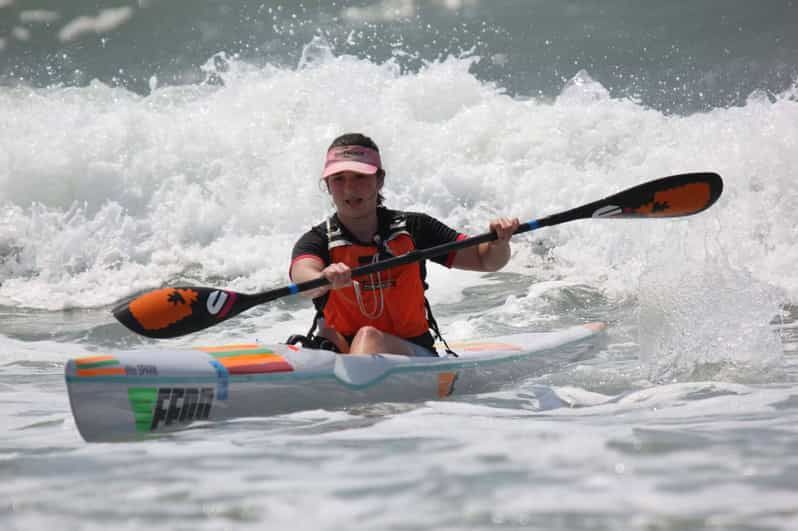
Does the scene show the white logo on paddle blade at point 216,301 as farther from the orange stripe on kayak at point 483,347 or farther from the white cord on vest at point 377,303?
the orange stripe on kayak at point 483,347

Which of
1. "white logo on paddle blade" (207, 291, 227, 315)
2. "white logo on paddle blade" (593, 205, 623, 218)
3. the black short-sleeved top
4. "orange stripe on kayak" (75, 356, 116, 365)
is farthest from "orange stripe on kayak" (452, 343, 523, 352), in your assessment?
"orange stripe on kayak" (75, 356, 116, 365)

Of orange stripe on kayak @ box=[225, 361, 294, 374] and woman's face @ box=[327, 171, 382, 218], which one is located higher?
woman's face @ box=[327, 171, 382, 218]

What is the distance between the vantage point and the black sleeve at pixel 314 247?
11.8 feet

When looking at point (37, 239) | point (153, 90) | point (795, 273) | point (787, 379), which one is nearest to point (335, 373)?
point (787, 379)

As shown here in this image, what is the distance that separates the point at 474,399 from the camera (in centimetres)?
352

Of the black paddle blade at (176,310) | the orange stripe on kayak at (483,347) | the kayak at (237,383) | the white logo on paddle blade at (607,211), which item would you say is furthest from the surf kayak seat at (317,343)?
the white logo on paddle blade at (607,211)

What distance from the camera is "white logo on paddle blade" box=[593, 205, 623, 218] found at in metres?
4.08

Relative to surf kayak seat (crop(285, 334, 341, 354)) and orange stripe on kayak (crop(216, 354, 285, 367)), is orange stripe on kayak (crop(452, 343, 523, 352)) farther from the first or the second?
orange stripe on kayak (crop(216, 354, 285, 367))

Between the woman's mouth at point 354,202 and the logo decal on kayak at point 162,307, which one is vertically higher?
the woman's mouth at point 354,202

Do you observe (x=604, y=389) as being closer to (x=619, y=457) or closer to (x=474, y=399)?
(x=474, y=399)

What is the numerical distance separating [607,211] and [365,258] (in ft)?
4.16

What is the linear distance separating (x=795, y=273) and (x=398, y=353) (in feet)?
15.0

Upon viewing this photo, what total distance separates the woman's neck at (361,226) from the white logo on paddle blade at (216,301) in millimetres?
589

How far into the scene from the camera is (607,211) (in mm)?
4129
